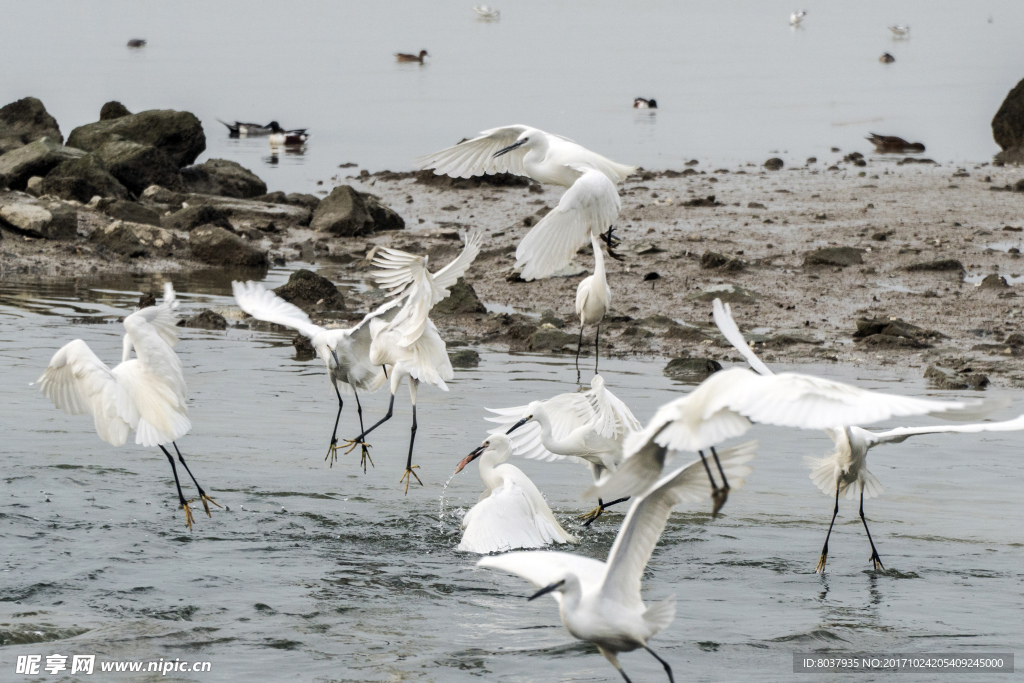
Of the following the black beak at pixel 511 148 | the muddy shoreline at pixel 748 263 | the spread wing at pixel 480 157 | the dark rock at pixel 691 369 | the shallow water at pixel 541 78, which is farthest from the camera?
the shallow water at pixel 541 78

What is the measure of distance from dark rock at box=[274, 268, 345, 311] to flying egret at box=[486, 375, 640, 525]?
5.82 metres

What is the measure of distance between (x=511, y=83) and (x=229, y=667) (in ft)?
126

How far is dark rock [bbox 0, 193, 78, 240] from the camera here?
1720 centimetres

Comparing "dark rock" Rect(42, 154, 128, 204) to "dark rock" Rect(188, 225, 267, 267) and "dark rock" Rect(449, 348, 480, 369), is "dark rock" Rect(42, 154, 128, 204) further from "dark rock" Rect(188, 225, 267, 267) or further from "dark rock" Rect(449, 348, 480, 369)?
"dark rock" Rect(449, 348, 480, 369)

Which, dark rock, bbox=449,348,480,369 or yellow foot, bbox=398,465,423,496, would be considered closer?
yellow foot, bbox=398,465,423,496

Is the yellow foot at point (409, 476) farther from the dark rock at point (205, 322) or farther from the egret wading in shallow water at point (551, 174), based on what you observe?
the dark rock at point (205, 322)

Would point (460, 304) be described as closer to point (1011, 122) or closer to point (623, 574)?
point (623, 574)

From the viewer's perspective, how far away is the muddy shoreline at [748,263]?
1345cm

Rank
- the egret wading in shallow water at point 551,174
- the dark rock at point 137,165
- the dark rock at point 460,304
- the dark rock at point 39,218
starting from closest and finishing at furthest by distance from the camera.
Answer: the egret wading in shallow water at point 551,174
the dark rock at point 460,304
the dark rock at point 39,218
the dark rock at point 137,165

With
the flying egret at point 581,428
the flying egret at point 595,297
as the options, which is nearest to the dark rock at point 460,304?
the flying egret at point 595,297

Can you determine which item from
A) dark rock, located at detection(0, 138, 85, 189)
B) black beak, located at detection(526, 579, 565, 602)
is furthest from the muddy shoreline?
black beak, located at detection(526, 579, 565, 602)

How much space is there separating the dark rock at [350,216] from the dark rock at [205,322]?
A: 578 cm

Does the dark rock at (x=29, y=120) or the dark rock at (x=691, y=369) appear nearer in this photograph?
the dark rock at (x=691, y=369)

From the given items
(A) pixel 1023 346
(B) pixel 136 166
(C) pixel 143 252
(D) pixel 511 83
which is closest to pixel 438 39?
(D) pixel 511 83
